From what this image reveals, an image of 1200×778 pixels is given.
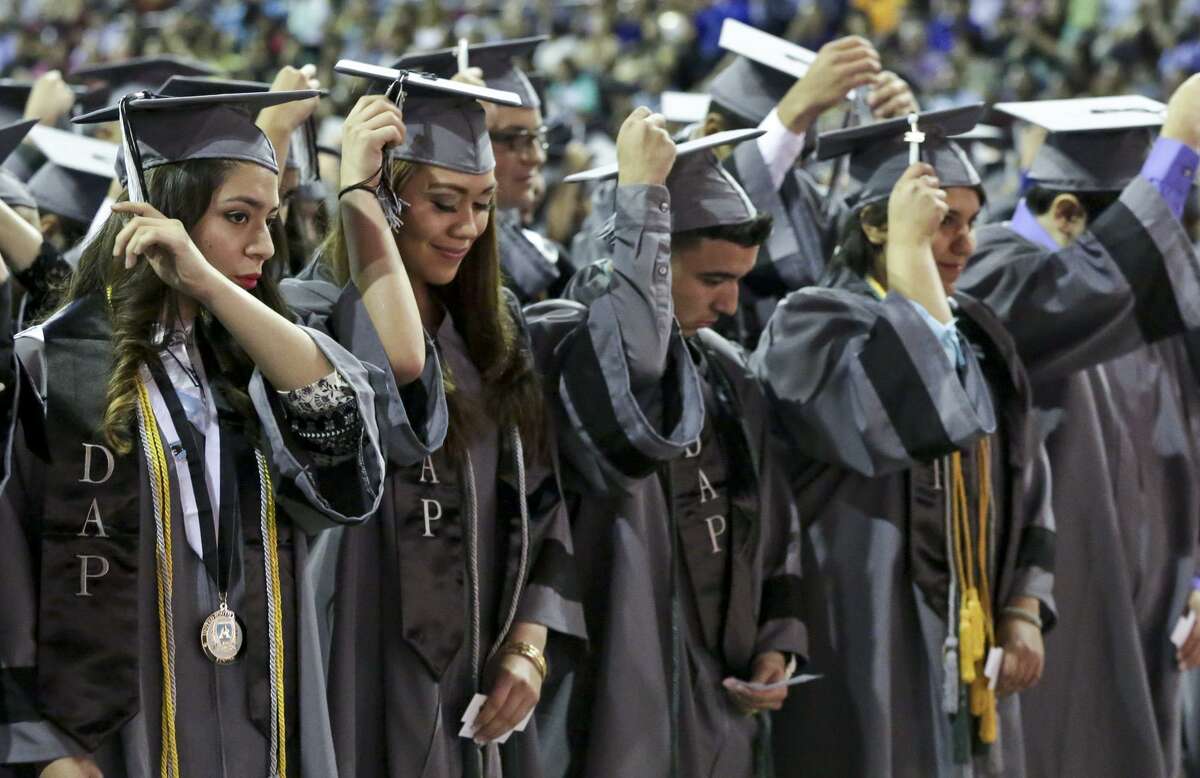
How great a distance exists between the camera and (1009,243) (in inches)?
185

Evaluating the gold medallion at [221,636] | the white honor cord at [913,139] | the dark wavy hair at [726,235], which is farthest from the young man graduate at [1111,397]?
the gold medallion at [221,636]

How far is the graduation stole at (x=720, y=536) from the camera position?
3.78 meters

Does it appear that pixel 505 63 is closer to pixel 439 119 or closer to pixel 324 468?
pixel 439 119

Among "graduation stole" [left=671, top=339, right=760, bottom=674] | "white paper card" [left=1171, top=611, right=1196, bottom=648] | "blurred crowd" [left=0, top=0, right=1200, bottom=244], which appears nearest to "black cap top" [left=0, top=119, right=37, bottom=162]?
"graduation stole" [left=671, top=339, right=760, bottom=674]

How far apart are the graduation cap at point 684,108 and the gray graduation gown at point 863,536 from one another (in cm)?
172

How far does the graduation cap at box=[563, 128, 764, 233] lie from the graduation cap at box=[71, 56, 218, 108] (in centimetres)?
189

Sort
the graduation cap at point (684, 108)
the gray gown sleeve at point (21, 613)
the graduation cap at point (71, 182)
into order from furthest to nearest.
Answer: the graduation cap at point (684, 108), the graduation cap at point (71, 182), the gray gown sleeve at point (21, 613)

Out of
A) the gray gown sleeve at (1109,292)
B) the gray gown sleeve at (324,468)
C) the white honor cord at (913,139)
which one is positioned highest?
the white honor cord at (913,139)

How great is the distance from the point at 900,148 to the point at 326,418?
1.98 m

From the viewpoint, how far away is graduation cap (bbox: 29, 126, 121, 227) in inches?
182

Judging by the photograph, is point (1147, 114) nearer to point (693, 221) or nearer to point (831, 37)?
point (693, 221)

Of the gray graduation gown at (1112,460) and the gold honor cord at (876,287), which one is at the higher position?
the gold honor cord at (876,287)

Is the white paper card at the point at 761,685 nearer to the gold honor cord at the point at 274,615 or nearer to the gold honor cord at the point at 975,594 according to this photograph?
the gold honor cord at the point at 975,594

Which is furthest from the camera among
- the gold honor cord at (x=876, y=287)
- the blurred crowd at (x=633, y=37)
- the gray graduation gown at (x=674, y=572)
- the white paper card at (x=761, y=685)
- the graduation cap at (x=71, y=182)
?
the blurred crowd at (x=633, y=37)
